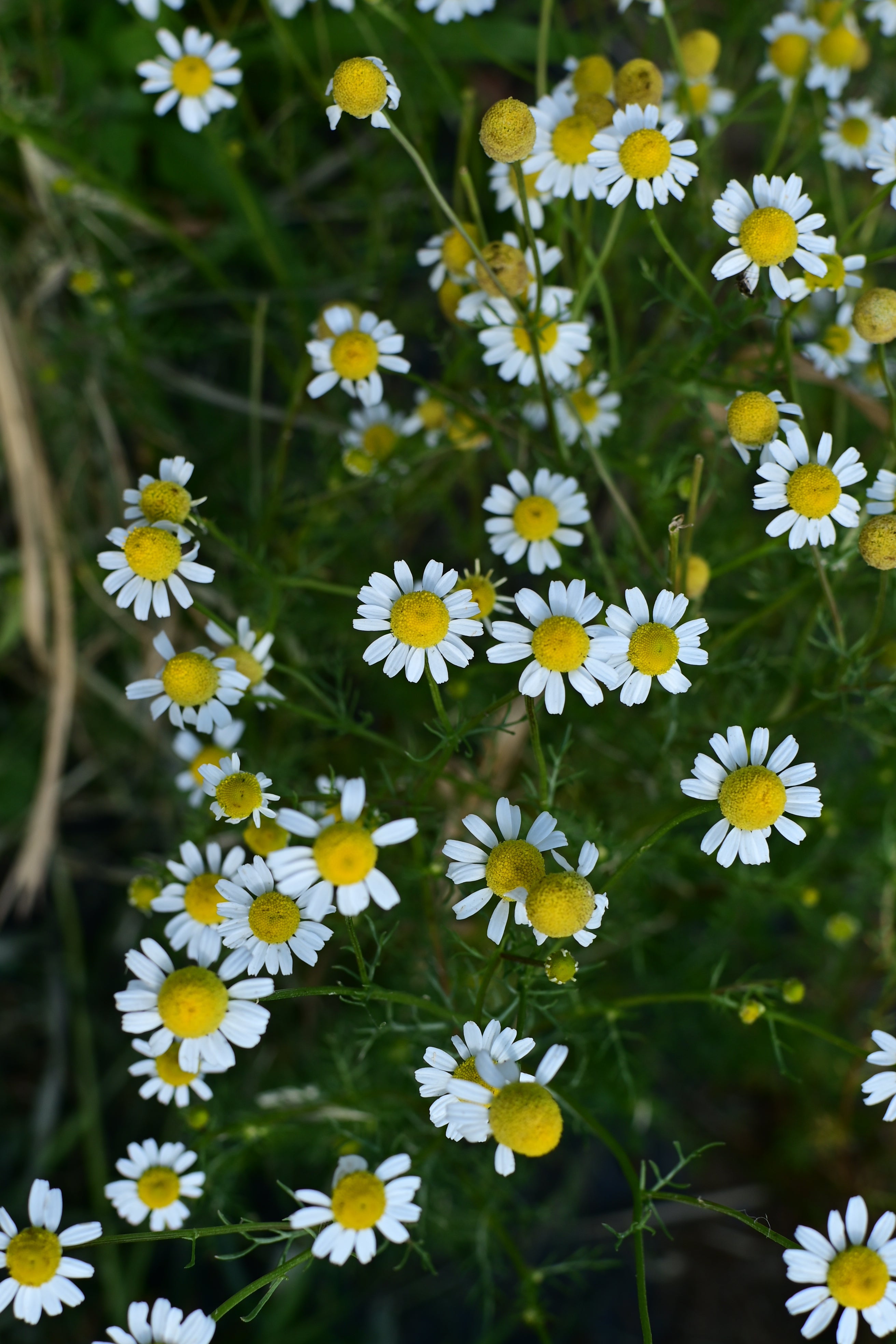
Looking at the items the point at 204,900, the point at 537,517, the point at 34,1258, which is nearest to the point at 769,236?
the point at 537,517

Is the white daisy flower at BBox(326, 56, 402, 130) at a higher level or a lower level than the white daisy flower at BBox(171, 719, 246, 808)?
higher

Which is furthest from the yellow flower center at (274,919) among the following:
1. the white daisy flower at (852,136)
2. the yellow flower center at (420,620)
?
the white daisy flower at (852,136)

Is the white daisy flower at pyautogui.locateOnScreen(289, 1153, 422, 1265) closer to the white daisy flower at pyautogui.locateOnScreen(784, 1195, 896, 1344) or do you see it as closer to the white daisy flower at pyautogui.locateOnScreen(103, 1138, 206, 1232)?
the white daisy flower at pyautogui.locateOnScreen(103, 1138, 206, 1232)

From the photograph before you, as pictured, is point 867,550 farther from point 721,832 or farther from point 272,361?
point 272,361

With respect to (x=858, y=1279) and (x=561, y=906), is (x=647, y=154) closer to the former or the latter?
(x=561, y=906)

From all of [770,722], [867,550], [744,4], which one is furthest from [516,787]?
[744,4]

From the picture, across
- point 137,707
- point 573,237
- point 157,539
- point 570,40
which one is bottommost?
point 157,539

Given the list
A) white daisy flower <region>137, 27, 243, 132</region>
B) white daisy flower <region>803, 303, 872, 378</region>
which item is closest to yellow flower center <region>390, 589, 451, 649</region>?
white daisy flower <region>803, 303, 872, 378</region>
